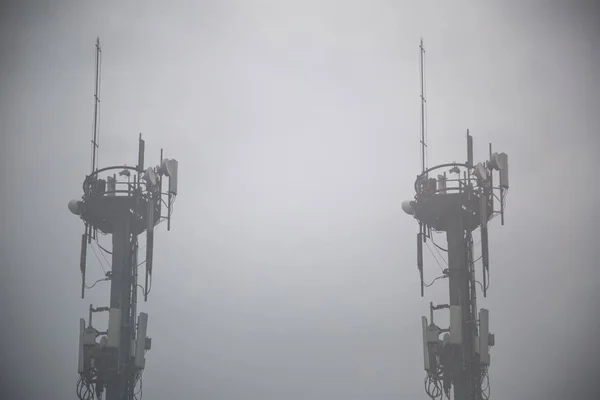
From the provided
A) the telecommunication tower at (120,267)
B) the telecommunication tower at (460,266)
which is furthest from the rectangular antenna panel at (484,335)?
the telecommunication tower at (120,267)

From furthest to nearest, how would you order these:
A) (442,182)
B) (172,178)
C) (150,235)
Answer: (172,178) < (442,182) < (150,235)

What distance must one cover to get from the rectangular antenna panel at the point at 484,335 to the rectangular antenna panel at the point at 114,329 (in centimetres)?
1632

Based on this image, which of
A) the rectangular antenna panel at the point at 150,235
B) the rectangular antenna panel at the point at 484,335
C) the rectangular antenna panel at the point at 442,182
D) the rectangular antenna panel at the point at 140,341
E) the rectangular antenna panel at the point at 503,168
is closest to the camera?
the rectangular antenna panel at the point at 484,335

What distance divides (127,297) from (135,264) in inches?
64.8

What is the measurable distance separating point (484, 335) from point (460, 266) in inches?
134

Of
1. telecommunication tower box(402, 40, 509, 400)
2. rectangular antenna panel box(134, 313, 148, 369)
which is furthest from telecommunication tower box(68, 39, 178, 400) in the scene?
telecommunication tower box(402, 40, 509, 400)

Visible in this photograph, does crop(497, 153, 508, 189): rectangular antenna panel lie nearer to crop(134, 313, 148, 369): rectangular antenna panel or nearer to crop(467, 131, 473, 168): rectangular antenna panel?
crop(467, 131, 473, 168): rectangular antenna panel

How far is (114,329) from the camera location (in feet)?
135

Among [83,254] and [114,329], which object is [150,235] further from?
[114,329]

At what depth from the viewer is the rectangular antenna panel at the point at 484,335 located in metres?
40.1

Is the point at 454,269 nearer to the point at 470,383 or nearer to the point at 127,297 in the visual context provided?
the point at 470,383

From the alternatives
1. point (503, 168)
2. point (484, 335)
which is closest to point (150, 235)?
point (484, 335)

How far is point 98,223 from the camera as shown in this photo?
4319cm

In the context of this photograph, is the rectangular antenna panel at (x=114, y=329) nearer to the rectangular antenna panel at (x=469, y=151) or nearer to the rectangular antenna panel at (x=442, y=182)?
the rectangular antenna panel at (x=442, y=182)
